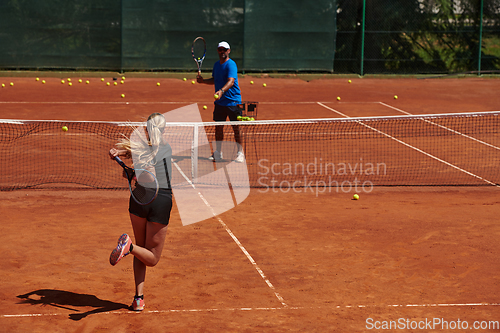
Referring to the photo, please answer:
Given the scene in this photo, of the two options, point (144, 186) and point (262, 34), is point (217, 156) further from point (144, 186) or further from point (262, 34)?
point (262, 34)

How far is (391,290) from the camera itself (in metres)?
5.62

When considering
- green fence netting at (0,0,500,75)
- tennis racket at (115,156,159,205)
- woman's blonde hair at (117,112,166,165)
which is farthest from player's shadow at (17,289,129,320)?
green fence netting at (0,0,500,75)

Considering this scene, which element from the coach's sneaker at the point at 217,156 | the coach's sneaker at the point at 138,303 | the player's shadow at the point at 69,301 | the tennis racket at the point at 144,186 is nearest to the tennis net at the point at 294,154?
the coach's sneaker at the point at 217,156

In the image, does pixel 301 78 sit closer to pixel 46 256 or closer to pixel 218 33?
pixel 218 33

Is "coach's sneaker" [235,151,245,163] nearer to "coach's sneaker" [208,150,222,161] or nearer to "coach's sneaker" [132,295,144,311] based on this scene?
"coach's sneaker" [208,150,222,161]

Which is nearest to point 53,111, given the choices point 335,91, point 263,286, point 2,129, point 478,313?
point 2,129

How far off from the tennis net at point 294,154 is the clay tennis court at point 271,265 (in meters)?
0.67

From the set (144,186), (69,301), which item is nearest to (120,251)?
(144,186)

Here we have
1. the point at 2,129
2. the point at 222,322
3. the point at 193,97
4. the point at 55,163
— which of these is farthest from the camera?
the point at 193,97

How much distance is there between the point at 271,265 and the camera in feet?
20.5

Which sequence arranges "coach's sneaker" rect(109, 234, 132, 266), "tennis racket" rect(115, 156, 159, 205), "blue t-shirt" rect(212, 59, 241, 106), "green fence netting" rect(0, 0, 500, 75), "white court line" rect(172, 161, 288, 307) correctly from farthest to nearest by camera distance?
1. "green fence netting" rect(0, 0, 500, 75)
2. "blue t-shirt" rect(212, 59, 241, 106)
3. "white court line" rect(172, 161, 288, 307)
4. "tennis racket" rect(115, 156, 159, 205)
5. "coach's sneaker" rect(109, 234, 132, 266)

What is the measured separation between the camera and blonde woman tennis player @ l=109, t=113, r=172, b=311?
4.87m

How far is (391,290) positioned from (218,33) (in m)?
16.0

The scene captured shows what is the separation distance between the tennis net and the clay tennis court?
2.20 ft
